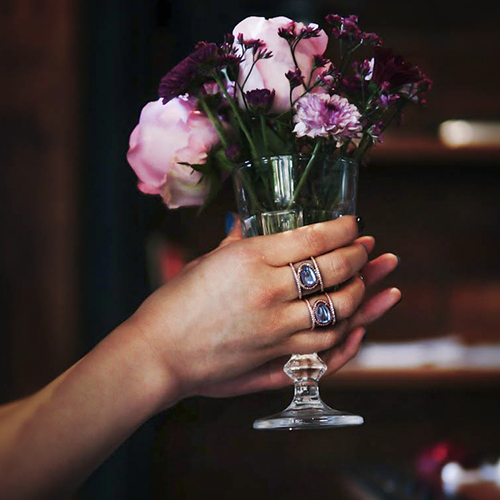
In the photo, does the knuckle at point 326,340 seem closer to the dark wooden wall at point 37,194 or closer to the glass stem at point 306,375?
the glass stem at point 306,375

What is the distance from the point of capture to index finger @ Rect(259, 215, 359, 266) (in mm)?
775

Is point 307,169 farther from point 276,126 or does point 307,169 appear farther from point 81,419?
point 81,419

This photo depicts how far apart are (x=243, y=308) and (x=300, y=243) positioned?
0.28 feet

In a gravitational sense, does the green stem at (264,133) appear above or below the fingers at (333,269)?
above

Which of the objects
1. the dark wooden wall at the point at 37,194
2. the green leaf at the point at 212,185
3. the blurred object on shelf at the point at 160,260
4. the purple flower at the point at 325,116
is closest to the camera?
the purple flower at the point at 325,116

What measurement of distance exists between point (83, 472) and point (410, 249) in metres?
1.86

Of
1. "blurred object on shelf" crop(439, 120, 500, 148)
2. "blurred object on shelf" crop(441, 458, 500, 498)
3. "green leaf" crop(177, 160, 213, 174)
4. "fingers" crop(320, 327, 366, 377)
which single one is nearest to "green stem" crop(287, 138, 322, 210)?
"green leaf" crop(177, 160, 213, 174)

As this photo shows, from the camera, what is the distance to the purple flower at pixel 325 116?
2.40 ft

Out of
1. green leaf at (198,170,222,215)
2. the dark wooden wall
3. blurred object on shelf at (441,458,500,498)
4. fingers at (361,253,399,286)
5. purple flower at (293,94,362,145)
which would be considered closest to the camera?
purple flower at (293,94,362,145)

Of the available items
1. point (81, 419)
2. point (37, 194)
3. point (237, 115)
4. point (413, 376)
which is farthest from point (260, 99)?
point (413, 376)

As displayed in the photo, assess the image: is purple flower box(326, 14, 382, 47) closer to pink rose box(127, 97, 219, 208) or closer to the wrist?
pink rose box(127, 97, 219, 208)

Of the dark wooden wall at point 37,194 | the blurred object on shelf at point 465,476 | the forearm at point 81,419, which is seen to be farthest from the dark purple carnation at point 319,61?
the dark wooden wall at point 37,194

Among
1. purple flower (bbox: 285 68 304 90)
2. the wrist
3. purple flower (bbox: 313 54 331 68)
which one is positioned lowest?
the wrist

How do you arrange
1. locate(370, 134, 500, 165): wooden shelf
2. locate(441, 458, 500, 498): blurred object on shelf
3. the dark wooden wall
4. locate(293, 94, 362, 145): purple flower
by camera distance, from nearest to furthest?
locate(293, 94, 362, 145): purple flower, locate(441, 458, 500, 498): blurred object on shelf, the dark wooden wall, locate(370, 134, 500, 165): wooden shelf
